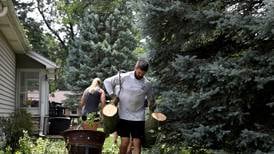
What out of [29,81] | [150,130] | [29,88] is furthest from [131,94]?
[29,81]

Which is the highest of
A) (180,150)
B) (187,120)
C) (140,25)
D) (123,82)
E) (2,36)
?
(2,36)

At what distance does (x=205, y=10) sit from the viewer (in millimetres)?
5566

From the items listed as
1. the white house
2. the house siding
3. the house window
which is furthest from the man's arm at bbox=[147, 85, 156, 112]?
the house window

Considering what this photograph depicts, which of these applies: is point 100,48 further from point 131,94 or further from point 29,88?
point 131,94

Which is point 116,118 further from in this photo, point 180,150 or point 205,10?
point 205,10

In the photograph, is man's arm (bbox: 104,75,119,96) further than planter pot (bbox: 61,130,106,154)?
No

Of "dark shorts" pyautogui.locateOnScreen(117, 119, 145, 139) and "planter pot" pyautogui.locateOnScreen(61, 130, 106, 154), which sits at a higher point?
"dark shorts" pyautogui.locateOnScreen(117, 119, 145, 139)

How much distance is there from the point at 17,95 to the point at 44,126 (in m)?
1.43

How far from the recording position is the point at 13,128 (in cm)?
1080

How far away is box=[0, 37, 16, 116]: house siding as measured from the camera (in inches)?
441

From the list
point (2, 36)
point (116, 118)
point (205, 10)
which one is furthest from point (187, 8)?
point (2, 36)

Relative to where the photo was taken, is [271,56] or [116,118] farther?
[116,118]

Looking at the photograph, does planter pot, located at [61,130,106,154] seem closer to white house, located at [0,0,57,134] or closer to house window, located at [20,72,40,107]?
white house, located at [0,0,57,134]

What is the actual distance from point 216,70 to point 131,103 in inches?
61.2
